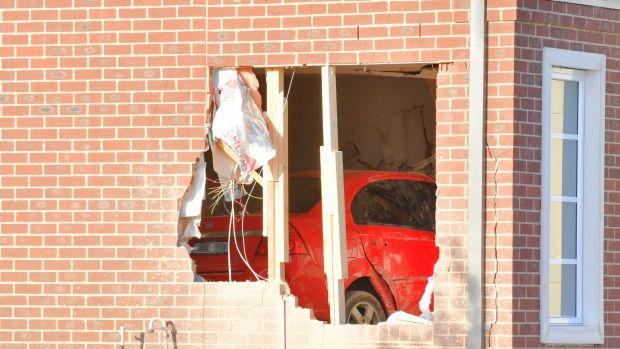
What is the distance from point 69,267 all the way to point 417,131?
5967mm

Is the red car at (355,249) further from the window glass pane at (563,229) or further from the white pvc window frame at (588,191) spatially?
the white pvc window frame at (588,191)

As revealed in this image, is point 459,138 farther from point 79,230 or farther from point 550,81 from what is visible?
point 79,230

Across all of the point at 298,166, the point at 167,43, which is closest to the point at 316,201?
the point at 167,43

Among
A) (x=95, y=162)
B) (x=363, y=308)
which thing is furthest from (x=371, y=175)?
(x=95, y=162)

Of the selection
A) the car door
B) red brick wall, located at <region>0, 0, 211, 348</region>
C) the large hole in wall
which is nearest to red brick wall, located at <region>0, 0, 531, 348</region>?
red brick wall, located at <region>0, 0, 211, 348</region>

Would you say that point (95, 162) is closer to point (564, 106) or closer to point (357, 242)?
point (357, 242)

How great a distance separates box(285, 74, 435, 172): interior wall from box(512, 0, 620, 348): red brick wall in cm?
430

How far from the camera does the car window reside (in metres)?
12.0

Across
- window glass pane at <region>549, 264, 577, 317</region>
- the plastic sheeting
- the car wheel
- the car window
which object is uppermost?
the plastic sheeting

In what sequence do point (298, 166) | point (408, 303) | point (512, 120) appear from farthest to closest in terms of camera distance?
point (298, 166) < point (408, 303) < point (512, 120)

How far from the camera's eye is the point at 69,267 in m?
10.6

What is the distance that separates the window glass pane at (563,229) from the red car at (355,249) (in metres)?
1.41

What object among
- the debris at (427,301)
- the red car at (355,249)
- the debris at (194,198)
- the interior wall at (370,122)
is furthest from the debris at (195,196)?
the interior wall at (370,122)

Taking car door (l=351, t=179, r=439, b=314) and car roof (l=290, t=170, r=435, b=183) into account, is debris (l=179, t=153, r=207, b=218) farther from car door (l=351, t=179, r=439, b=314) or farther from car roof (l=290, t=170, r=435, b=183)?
car roof (l=290, t=170, r=435, b=183)
